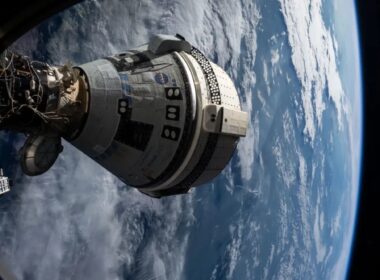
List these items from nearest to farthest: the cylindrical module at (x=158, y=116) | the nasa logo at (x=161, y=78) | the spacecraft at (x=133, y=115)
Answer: the spacecraft at (x=133, y=115) < the cylindrical module at (x=158, y=116) < the nasa logo at (x=161, y=78)

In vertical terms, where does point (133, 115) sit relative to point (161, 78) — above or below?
below

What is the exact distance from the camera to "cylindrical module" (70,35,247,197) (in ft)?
37.4

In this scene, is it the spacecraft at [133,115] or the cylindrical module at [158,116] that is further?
the cylindrical module at [158,116]

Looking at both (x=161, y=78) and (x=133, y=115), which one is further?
(x=161, y=78)

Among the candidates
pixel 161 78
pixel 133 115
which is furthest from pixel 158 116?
pixel 161 78

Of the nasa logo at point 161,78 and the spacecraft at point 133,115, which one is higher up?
the nasa logo at point 161,78

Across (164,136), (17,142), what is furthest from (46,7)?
(17,142)

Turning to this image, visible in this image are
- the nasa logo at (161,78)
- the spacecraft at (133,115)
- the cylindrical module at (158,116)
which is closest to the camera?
the spacecraft at (133,115)

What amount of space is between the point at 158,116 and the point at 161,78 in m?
1.23

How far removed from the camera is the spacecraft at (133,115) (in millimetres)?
10922

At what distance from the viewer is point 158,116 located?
11438 millimetres

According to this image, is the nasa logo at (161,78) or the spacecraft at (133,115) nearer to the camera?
the spacecraft at (133,115)

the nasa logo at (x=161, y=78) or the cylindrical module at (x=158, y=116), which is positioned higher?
the nasa logo at (x=161, y=78)

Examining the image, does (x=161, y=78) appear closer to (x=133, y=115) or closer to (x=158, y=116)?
(x=158, y=116)
